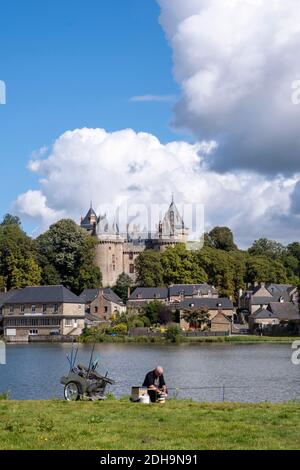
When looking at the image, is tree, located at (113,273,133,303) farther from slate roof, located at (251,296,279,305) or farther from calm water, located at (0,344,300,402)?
calm water, located at (0,344,300,402)

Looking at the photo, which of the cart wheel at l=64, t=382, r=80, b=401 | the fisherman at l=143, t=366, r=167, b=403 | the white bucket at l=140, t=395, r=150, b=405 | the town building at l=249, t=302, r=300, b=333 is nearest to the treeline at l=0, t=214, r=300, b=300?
the town building at l=249, t=302, r=300, b=333

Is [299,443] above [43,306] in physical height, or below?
below

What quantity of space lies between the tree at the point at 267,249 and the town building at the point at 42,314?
55.8 meters

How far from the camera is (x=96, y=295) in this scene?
101875 mm

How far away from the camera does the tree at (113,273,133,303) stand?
112 metres

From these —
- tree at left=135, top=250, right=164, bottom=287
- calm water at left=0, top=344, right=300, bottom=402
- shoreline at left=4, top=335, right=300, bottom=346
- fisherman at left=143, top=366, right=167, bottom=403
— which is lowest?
calm water at left=0, top=344, right=300, bottom=402

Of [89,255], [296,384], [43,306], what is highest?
[89,255]

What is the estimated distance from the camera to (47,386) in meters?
33.5

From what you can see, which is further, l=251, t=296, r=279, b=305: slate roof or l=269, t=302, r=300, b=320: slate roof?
l=251, t=296, r=279, b=305: slate roof

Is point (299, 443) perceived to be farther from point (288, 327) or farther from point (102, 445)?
point (288, 327)

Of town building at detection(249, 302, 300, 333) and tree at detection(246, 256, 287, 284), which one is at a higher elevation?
tree at detection(246, 256, 287, 284)

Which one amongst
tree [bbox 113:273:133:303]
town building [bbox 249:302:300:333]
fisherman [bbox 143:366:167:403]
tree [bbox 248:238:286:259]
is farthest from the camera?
tree [bbox 248:238:286:259]

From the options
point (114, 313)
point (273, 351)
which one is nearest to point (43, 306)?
point (114, 313)
